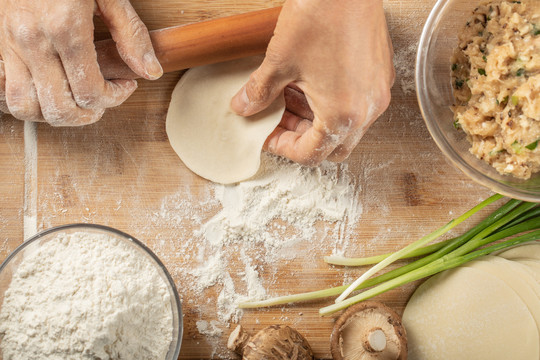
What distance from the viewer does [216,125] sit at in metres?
2.00

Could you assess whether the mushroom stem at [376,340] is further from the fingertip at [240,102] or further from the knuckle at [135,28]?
the knuckle at [135,28]

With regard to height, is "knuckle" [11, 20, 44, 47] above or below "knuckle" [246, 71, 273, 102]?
above

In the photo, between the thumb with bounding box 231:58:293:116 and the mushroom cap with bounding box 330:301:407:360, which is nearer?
the thumb with bounding box 231:58:293:116

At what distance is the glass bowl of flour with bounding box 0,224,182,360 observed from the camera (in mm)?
1652

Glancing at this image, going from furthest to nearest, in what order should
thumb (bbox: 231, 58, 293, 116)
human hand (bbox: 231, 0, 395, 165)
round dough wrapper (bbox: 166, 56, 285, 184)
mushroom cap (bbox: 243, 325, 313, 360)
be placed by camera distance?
round dough wrapper (bbox: 166, 56, 285, 184), mushroom cap (bbox: 243, 325, 313, 360), thumb (bbox: 231, 58, 293, 116), human hand (bbox: 231, 0, 395, 165)

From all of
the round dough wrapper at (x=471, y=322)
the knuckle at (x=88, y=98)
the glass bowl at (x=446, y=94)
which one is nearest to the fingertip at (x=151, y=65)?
the knuckle at (x=88, y=98)

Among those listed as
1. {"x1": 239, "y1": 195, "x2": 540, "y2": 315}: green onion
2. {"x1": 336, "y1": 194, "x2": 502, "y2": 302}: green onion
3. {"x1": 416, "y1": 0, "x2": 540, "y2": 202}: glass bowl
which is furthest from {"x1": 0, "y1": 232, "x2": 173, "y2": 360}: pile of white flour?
{"x1": 416, "y1": 0, "x2": 540, "y2": 202}: glass bowl

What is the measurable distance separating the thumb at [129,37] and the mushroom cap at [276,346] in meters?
1.00

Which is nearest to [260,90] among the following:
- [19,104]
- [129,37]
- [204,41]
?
[204,41]

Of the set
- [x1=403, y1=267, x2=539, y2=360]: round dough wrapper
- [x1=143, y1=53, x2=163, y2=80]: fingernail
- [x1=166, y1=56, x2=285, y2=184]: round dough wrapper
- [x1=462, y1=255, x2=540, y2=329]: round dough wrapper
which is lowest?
[x1=403, y1=267, x2=539, y2=360]: round dough wrapper

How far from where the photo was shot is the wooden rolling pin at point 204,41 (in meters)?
1.78

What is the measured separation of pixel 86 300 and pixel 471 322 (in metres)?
1.37

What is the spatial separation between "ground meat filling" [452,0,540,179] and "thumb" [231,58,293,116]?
632 millimetres

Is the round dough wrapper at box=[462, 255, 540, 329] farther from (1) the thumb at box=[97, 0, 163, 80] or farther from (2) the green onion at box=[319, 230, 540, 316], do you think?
(1) the thumb at box=[97, 0, 163, 80]
